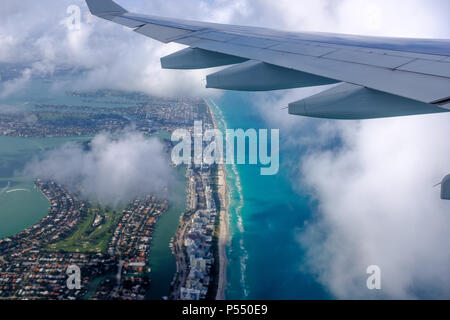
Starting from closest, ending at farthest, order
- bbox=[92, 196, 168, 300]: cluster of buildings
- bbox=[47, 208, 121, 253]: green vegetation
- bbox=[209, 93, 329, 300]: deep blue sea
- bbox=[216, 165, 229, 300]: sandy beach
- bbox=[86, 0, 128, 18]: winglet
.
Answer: bbox=[86, 0, 128, 18]: winglet < bbox=[92, 196, 168, 300]: cluster of buildings < bbox=[216, 165, 229, 300]: sandy beach < bbox=[209, 93, 329, 300]: deep blue sea < bbox=[47, 208, 121, 253]: green vegetation

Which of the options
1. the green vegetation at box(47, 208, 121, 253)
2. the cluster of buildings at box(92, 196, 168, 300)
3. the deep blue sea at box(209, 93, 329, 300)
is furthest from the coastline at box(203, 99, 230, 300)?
the green vegetation at box(47, 208, 121, 253)

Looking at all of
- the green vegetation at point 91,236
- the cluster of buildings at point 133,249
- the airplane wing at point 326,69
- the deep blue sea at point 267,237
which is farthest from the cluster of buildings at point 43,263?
the airplane wing at point 326,69

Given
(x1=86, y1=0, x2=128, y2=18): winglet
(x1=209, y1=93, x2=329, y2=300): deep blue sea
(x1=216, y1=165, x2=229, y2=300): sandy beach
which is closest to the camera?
(x1=86, y1=0, x2=128, y2=18): winglet

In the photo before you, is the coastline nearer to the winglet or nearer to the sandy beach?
the sandy beach

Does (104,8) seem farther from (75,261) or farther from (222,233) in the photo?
(222,233)

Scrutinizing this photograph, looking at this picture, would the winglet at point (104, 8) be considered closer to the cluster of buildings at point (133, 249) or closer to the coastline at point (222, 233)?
the cluster of buildings at point (133, 249)

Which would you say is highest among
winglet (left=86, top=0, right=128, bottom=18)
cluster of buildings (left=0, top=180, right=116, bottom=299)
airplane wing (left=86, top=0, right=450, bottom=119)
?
winglet (left=86, top=0, right=128, bottom=18)

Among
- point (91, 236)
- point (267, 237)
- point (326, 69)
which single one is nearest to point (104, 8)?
point (326, 69)

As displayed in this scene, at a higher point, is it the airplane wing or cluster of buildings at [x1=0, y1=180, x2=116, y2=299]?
the airplane wing
